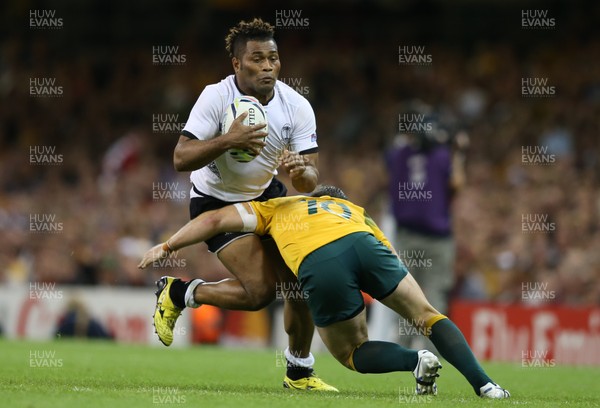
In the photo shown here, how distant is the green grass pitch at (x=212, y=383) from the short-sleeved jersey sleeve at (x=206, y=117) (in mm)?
1714

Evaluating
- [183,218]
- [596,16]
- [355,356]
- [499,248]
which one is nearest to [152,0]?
[183,218]

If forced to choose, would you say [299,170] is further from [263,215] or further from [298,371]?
[298,371]

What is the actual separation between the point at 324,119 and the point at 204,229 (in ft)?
36.8

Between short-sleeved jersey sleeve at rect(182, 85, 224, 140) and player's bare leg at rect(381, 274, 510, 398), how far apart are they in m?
1.66

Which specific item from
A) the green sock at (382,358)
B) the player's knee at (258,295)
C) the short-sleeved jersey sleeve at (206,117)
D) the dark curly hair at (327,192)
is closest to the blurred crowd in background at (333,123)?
the dark curly hair at (327,192)

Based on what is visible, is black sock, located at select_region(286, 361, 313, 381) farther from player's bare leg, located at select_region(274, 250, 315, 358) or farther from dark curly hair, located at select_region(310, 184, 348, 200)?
dark curly hair, located at select_region(310, 184, 348, 200)

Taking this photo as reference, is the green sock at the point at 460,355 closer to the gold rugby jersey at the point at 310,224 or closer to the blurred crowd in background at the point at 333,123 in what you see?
the gold rugby jersey at the point at 310,224

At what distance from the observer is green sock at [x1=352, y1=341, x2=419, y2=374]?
667 cm

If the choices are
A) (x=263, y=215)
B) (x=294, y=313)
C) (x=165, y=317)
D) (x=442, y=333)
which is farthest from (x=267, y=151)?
(x=442, y=333)

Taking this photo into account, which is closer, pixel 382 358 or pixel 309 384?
pixel 382 358

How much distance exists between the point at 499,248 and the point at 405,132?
3.58 meters

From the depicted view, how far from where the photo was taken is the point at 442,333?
673 centimetres

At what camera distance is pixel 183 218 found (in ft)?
57.1

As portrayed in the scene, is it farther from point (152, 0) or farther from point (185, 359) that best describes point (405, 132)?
point (152, 0)
